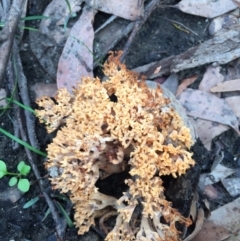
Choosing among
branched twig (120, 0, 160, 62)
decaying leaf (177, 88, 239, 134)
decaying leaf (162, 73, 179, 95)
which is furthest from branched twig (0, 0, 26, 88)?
decaying leaf (177, 88, 239, 134)

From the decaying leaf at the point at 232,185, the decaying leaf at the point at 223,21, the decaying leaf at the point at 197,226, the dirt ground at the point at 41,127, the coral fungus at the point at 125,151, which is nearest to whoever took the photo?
the coral fungus at the point at 125,151

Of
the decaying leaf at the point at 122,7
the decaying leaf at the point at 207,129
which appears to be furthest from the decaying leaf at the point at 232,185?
the decaying leaf at the point at 122,7

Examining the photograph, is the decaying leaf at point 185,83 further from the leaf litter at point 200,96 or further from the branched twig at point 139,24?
the branched twig at point 139,24

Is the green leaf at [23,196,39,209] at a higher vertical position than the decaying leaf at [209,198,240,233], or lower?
higher

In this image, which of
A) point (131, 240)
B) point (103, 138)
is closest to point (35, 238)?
point (131, 240)

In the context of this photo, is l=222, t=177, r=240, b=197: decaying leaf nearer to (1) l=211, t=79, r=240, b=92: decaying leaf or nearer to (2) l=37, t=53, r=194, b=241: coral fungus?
(2) l=37, t=53, r=194, b=241: coral fungus

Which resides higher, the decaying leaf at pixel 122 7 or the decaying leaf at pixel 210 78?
the decaying leaf at pixel 122 7

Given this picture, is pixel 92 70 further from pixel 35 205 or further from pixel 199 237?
pixel 199 237
